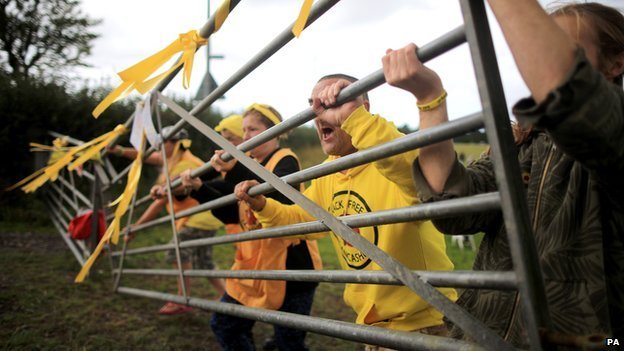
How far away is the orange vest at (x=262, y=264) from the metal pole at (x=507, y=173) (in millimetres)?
1833

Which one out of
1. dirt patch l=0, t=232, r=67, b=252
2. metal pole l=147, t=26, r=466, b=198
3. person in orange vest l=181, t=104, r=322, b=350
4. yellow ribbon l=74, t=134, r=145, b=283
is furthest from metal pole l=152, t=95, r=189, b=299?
dirt patch l=0, t=232, r=67, b=252

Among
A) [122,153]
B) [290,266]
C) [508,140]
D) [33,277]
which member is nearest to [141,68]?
[290,266]

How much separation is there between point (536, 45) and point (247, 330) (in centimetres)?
243

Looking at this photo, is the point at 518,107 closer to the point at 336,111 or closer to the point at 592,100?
the point at 592,100

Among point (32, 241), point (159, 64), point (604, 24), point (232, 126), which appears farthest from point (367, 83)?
point (32, 241)

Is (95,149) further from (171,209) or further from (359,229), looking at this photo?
(359,229)

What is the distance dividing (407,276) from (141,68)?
1582 mm

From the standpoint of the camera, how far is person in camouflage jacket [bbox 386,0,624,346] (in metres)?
0.72

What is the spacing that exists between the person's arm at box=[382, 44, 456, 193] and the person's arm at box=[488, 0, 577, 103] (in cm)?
25

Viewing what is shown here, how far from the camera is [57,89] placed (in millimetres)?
9211

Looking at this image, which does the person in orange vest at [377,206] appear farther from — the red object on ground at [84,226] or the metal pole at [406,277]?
the red object on ground at [84,226]

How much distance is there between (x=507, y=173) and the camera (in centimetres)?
83

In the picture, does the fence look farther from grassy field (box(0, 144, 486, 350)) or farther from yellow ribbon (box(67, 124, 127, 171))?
grassy field (box(0, 144, 486, 350))

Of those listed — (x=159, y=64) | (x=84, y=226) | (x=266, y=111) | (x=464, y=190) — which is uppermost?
(x=159, y=64)
